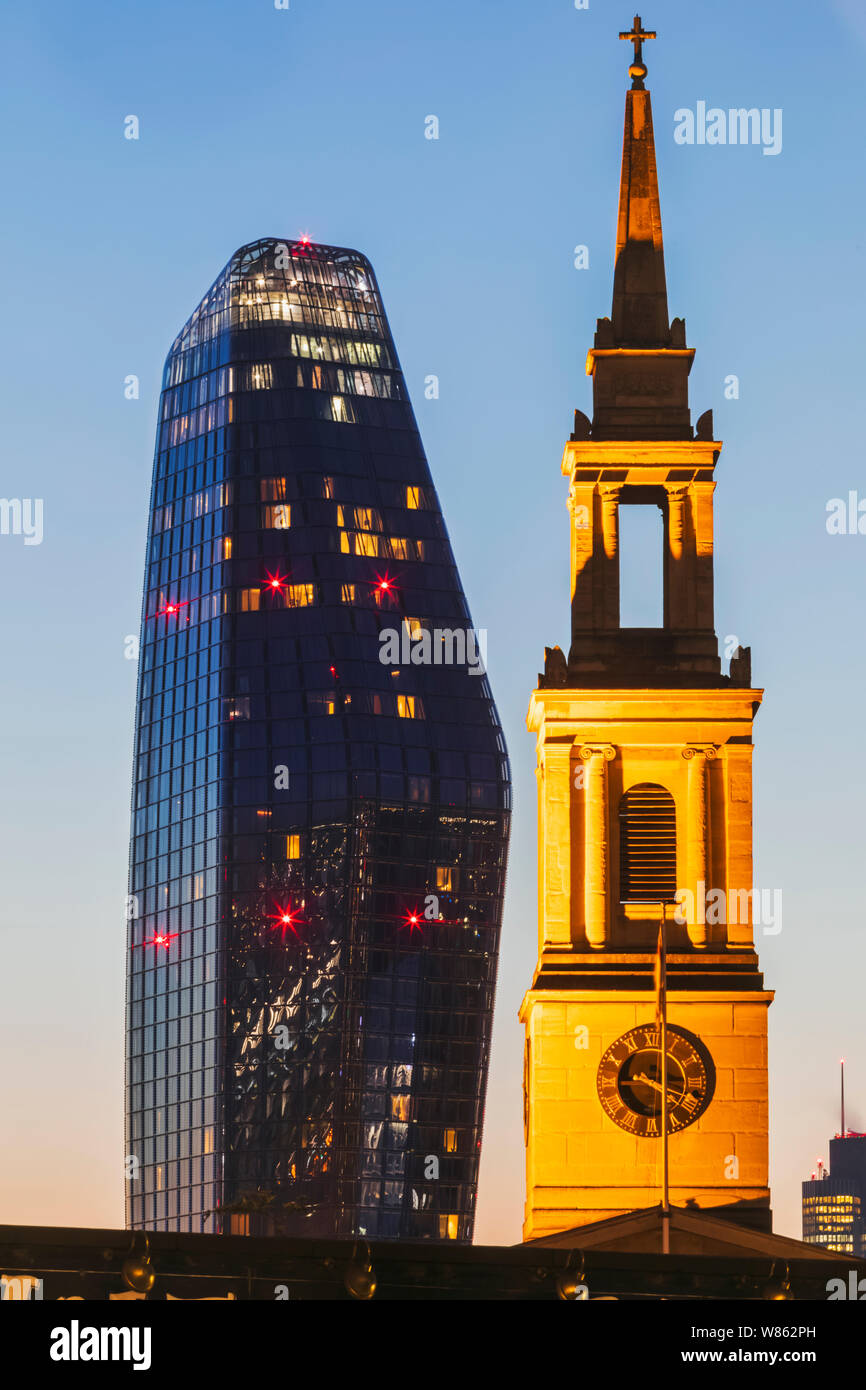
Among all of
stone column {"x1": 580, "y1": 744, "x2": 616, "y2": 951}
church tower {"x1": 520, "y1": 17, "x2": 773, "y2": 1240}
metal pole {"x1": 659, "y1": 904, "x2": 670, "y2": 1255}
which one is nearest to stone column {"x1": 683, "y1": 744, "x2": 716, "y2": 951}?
church tower {"x1": 520, "y1": 17, "x2": 773, "y2": 1240}

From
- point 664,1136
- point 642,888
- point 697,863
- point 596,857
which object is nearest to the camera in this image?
point 664,1136

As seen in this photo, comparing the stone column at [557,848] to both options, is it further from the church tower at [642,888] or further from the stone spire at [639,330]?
the stone spire at [639,330]

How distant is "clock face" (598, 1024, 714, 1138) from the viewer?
81125 millimetres

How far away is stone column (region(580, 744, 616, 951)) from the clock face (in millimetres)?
2975

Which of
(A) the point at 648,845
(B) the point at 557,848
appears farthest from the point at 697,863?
(B) the point at 557,848

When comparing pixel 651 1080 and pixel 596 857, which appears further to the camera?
pixel 596 857

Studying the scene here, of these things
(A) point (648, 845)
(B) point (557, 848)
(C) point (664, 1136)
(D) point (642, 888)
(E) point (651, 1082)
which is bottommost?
(C) point (664, 1136)

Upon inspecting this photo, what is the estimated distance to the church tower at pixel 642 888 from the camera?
81062 mm

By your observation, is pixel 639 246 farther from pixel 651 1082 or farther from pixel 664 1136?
pixel 664 1136

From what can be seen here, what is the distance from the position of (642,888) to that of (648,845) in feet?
4.02

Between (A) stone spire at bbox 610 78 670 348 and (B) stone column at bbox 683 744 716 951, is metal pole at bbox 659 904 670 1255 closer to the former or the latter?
(B) stone column at bbox 683 744 716 951

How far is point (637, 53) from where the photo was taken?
90.3 meters
